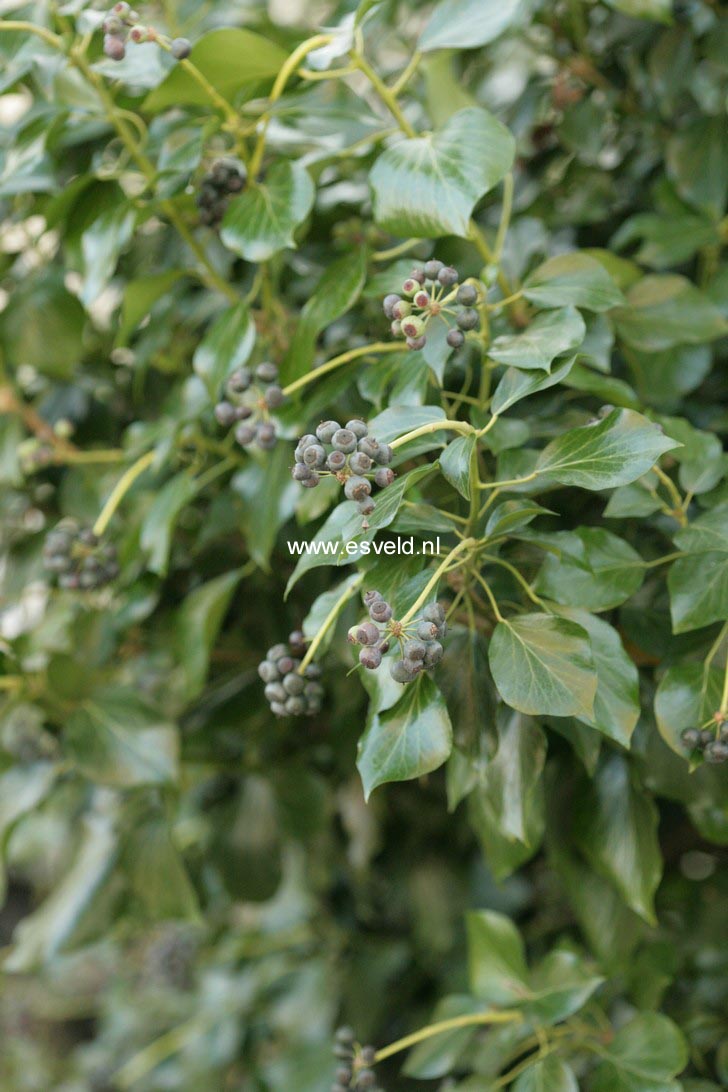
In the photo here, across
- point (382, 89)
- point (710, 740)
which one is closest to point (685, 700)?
point (710, 740)

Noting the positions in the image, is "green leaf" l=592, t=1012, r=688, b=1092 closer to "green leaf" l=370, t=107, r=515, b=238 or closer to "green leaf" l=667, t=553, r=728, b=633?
"green leaf" l=667, t=553, r=728, b=633

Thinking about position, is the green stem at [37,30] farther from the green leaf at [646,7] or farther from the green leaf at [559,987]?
the green leaf at [559,987]

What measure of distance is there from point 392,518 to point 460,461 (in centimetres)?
4

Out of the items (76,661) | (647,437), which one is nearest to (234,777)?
(76,661)

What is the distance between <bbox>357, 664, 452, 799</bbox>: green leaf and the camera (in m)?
0.44

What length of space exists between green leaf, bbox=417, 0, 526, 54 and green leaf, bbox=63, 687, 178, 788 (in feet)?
1.57

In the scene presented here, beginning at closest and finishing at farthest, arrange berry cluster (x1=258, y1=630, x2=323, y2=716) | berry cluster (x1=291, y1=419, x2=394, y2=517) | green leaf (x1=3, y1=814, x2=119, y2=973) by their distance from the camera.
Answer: berry cluster (x1=291, y1=419, x2=394, y2=517) < berry cluster (x1=258, y1=630, x2=323, y2=716) < green leaf (x1=3, y1=814, x2=119, y2=973)

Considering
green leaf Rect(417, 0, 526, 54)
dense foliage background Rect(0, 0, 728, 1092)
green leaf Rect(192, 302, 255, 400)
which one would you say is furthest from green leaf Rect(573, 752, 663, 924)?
green leaf Rect(417, 0, 526, 54)

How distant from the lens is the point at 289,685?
502 millimetres

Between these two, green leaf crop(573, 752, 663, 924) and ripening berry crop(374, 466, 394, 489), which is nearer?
ripening berry crop(374, 466, 394, 489)

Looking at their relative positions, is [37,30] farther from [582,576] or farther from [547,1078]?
[547,1078]

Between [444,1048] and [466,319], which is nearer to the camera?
[466,319]

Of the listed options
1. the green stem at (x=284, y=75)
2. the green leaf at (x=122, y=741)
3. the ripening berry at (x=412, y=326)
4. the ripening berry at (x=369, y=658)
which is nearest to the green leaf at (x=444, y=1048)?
the green leaf at (x=122, y=741)

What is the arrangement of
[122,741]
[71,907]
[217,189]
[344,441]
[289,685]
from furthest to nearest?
1. [71,907]
2. [122,741]
3. [217,189]
4. [289,685]
5. [344,441]
